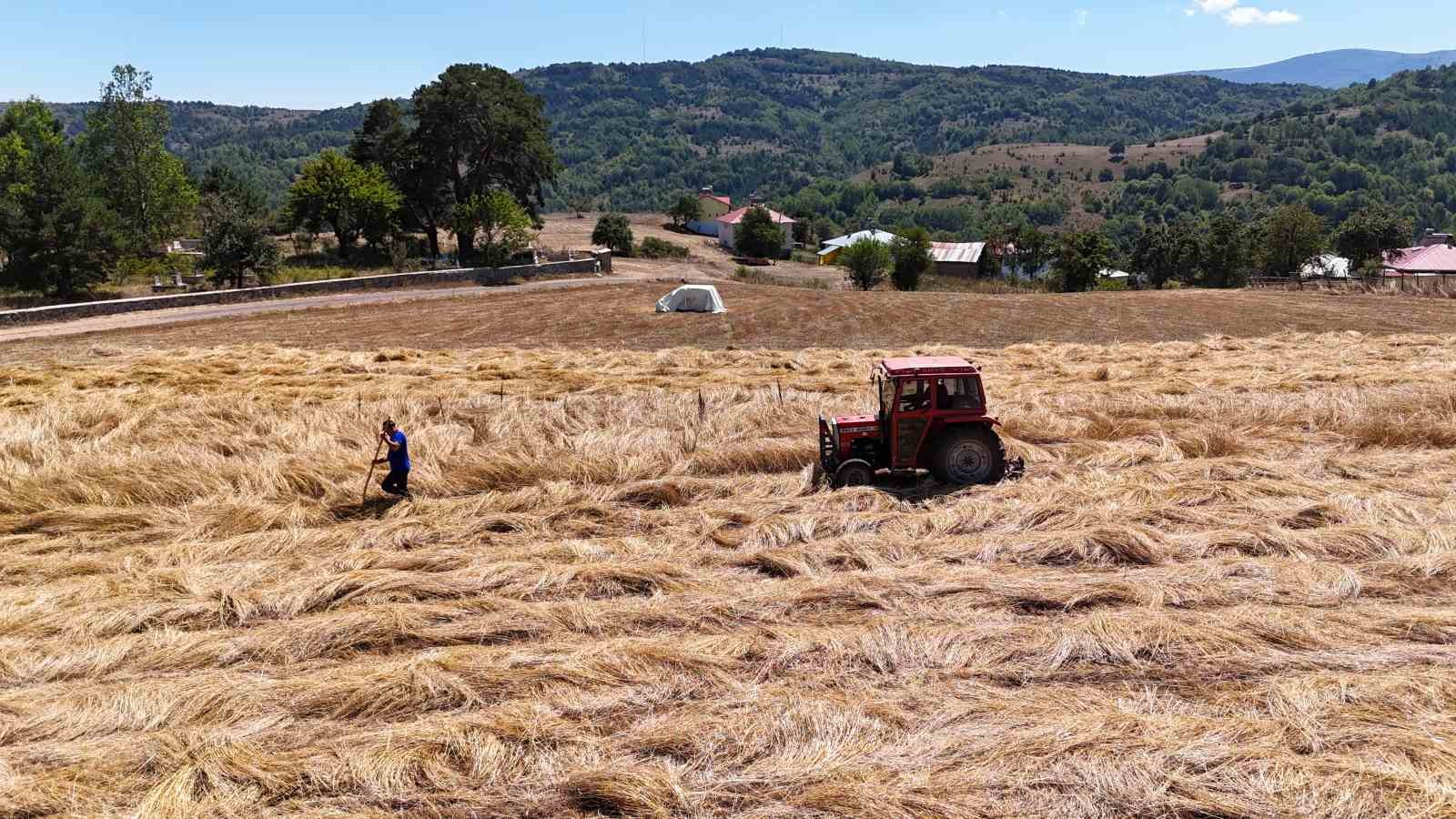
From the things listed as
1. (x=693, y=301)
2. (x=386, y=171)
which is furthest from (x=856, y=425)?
(x=386, y=171)

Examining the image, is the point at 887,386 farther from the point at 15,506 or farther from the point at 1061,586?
the point at 15,506

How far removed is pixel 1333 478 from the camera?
11.7 metres

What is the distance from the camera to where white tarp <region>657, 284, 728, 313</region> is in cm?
3678

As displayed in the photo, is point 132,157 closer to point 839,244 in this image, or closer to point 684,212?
point 684,212

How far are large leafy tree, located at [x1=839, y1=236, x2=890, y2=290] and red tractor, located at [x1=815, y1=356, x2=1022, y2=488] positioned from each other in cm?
4413

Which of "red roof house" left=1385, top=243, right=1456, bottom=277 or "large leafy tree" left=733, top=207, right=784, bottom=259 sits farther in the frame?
"large leafy tree" left=733, top=207, right=784, bottom=259

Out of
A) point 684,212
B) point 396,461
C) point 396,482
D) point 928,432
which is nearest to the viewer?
point 396,461

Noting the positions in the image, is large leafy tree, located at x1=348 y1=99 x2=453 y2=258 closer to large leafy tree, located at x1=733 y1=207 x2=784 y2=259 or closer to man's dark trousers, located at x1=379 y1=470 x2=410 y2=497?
large leafy tree, located at x1=733 y1=207 x2=784 y2=259

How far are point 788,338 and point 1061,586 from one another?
74.5 ft

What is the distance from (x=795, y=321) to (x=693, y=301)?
4.64m

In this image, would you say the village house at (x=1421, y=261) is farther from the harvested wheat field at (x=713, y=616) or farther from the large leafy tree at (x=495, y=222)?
the harvested wheat field at (x=713, y=616)

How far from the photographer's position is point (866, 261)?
5588cm

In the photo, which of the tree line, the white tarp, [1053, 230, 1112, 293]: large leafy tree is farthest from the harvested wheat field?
[1053, 230, 1112, 293]: large leafy tree

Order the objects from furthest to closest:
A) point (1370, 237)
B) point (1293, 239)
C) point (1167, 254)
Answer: point (1167, 254), point (1370, 237), point (1293, 239)
